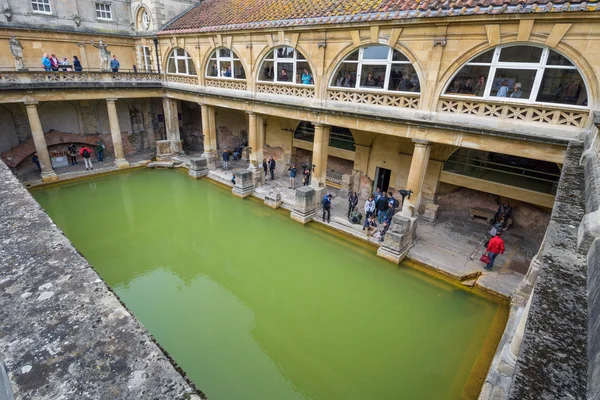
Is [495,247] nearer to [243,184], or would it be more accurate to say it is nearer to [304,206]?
[304,206]

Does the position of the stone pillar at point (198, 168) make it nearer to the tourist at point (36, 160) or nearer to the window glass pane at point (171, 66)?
the window glass pane at point (171, 66)

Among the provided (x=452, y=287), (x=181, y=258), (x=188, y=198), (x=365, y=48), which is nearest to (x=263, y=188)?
(x=188, y=198)

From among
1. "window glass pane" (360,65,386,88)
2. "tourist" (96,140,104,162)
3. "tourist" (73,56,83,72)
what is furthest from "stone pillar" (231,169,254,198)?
"tourist" (73,56,83,72)

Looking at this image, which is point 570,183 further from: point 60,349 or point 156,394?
point 60,349

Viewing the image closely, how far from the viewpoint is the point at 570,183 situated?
181 inches

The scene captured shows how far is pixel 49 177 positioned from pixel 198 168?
683 cm

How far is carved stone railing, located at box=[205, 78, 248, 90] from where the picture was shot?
1471cm

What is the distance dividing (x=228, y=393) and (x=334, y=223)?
24.1 feet

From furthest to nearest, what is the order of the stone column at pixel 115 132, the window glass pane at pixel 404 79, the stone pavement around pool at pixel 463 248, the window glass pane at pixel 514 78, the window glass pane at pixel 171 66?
the window glass pane at pixel 171 66 → the stone column at pixel 115 132 → the window glass pane at pixel 404 79 → the window glass pane at pixel 514 78 → the stone pavement around pool at pixel 463 248

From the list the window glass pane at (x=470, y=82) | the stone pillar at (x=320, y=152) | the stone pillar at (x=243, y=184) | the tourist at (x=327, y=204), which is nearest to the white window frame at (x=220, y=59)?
the stone pillar at (x=243, y=184)

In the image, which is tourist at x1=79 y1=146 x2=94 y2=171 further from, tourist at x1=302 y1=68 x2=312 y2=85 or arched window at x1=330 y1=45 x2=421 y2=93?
arched window at x1=330 y1=45 x2=421 y2=93

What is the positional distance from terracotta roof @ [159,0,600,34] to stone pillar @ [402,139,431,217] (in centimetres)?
364

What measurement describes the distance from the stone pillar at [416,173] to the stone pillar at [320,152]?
364 centimetres

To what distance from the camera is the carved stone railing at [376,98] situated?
392 inches
